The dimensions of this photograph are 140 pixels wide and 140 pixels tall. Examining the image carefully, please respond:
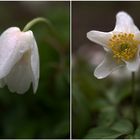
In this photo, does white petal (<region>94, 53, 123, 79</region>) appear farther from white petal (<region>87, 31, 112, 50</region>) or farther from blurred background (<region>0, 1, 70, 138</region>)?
blurred background (<region>0, 1, 70, 138</region>)

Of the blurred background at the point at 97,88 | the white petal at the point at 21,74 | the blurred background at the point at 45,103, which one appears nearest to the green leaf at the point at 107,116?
the blurred background at the point at 97,88

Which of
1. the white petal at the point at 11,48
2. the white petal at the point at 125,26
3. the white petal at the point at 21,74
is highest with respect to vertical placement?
the white petal at the point at 125,26

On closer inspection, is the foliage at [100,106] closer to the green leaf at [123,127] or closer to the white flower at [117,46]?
the green leaf at [123,127]

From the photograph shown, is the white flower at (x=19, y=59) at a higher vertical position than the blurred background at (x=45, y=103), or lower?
higher

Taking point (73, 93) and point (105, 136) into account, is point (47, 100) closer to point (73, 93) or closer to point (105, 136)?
point (73, 93)

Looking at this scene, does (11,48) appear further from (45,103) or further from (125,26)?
(45,103)

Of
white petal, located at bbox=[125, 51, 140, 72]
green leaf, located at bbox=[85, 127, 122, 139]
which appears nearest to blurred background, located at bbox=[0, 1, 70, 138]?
green leaf, located at bbox=[85, 127, 122, 139]
